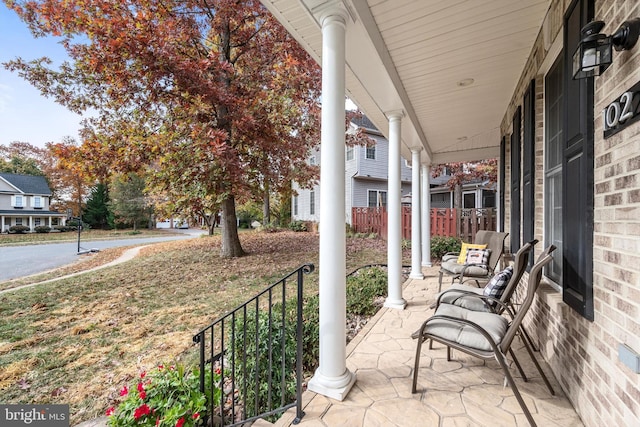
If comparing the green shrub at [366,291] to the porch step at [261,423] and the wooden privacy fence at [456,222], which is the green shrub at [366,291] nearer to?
the porch step at [261,423]

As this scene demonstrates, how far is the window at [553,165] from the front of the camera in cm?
247

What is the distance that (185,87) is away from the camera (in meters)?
6.15

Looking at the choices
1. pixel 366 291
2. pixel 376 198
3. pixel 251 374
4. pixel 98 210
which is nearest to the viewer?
pixel 251 374

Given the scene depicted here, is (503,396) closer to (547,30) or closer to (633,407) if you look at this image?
(633,407)

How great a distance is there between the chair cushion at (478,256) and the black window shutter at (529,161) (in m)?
1.11

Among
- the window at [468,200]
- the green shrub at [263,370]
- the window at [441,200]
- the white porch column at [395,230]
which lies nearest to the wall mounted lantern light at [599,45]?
the white porch column at [395,230]

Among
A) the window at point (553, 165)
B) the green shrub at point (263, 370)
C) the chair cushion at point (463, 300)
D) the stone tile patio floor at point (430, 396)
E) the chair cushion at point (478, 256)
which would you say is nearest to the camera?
the stone tile patio floor at point (430, 396)

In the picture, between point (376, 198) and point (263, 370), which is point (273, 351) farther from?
point (376, 198)

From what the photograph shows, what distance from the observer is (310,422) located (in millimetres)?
1708

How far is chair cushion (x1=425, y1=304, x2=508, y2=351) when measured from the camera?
1.87 metres

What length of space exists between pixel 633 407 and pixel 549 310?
1.23m

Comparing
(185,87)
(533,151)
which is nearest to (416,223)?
(533,151)

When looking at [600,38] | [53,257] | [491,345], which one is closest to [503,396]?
[491,345]

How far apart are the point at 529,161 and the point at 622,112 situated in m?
2.09
